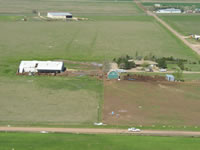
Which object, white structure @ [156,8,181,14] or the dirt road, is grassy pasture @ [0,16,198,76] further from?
white structure @ [156,8,181,14]

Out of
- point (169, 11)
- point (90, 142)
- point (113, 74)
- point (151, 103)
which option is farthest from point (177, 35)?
point (90, 142)

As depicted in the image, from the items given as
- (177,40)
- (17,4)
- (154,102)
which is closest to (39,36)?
(177,40)

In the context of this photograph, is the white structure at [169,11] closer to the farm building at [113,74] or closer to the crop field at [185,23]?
the crop field at [185,23]

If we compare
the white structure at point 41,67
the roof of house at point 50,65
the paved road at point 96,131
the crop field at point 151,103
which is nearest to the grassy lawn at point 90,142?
the paved road at point 96,131

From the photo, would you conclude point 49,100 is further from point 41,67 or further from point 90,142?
point 90,142

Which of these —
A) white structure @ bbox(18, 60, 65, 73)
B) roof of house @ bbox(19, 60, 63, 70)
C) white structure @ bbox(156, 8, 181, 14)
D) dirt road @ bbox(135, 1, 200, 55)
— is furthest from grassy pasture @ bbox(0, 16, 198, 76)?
white structure @ bbox(156, 8, 181, 14)

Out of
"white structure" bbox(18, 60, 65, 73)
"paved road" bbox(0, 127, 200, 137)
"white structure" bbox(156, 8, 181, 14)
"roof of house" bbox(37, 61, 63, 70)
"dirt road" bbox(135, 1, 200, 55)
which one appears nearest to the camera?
"paved road" bbox(0, 127, 200, 137)

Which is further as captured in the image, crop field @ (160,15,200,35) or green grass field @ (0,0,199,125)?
crop field @ (160,15,200,35)
